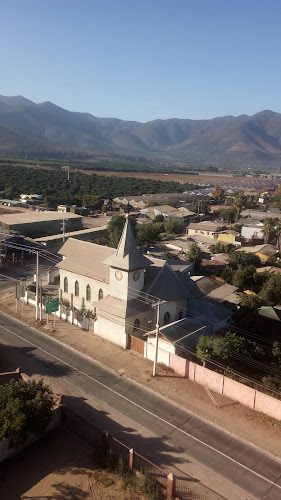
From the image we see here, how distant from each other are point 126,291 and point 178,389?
31.9 ft

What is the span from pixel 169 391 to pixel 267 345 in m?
10.8

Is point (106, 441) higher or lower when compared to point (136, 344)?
higher

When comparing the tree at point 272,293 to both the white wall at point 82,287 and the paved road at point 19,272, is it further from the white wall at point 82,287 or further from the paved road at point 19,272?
the paved road at point 19,272

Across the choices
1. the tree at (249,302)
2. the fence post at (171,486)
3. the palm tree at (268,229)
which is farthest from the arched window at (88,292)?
the palm tree at (268,229)

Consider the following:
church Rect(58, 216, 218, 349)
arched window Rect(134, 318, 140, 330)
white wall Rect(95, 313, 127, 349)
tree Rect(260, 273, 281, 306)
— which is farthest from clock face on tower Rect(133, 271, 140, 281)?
tree Rect(260, 273, 281, 306)

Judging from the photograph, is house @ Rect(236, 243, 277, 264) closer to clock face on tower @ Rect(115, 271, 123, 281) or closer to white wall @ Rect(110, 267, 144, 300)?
white wall @ Rect(110, 267, 144, 300)

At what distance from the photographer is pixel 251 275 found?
50000mm

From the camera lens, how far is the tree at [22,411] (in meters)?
20.0

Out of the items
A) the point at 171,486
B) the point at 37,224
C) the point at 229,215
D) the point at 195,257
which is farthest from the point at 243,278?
the point at 229,215

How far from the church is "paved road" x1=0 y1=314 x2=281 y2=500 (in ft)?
14.0

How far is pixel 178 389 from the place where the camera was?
27859 millimetres

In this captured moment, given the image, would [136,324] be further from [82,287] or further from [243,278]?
[243,278]

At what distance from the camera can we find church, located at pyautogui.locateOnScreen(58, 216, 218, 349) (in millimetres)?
34156

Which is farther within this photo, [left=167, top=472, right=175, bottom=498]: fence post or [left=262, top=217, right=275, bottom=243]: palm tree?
[left=262, top=217, right=275, bottom=243]: palm tree
